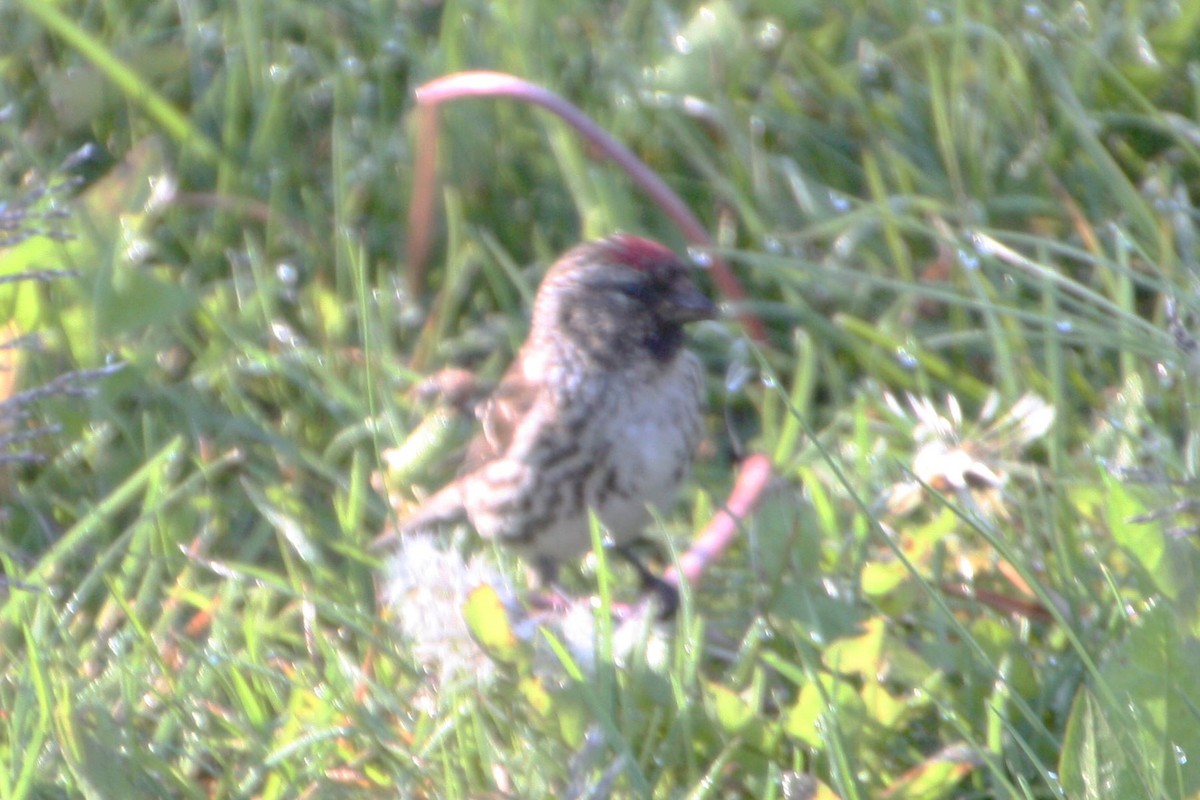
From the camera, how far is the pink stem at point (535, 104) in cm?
372

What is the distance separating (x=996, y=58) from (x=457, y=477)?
1.58 meters

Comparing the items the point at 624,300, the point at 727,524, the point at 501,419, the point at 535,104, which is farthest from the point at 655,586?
the point at 535,104

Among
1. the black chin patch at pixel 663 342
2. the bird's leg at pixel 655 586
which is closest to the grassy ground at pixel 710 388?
the bird's leg at pixel 655 586

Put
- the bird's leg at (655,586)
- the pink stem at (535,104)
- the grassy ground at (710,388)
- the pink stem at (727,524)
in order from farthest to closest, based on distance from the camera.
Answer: the pink stem at (535,104)
the bird's leg at (655,586)
the pink stem at (727,524)
the grassy ground at (710,388)

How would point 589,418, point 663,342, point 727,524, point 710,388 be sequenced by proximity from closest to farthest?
point 727,524 → point 589,418 → point 663,342 → point 710,388

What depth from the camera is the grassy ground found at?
2.37 m

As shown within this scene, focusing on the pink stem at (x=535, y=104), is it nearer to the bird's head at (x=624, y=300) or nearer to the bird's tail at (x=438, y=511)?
the bird's head at (x=624, y=300)

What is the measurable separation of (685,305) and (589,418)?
0.96 ft

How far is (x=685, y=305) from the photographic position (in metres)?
3.34

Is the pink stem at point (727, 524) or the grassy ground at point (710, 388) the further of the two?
the pink stem at point (727, 524)

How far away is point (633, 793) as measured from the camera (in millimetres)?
2262

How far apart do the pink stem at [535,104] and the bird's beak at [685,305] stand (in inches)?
13.7

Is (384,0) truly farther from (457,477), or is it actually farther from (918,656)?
(918,656)

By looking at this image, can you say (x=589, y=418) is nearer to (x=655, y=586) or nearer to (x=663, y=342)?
(x=663, y=342)
